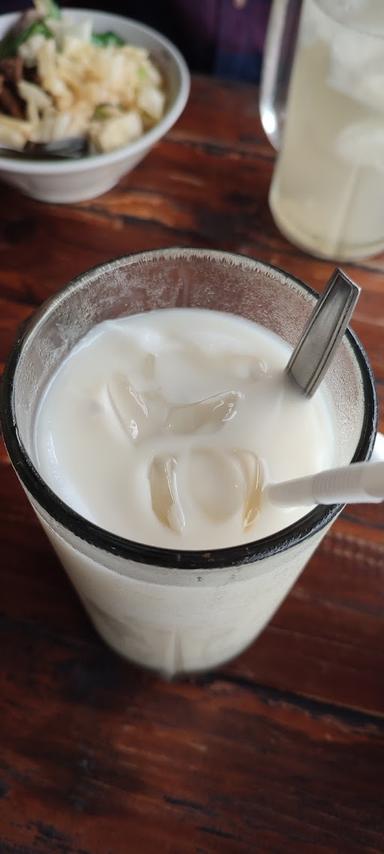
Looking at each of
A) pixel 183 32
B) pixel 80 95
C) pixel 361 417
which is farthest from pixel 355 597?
pixel 183 32

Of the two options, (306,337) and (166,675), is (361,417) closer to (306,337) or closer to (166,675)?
(306,337)

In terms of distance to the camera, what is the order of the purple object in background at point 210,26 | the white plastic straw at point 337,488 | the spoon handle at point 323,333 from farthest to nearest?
1. the purple object in background at point 210,26
2. the spoon handle at point 323,333
3. the white plastic straw at point 337,488

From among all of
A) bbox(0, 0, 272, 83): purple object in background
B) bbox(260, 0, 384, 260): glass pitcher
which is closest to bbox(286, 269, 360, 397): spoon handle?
bbox(260, 0, 384, 260): glass pitcher

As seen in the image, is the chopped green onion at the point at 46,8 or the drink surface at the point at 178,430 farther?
the chopped green onion at the point at 46,8

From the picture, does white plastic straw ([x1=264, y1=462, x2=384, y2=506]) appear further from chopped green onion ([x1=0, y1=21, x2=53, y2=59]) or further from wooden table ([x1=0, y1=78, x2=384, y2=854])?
chopped green onion ([x1=0, y1=21, x2=53, y2=59])

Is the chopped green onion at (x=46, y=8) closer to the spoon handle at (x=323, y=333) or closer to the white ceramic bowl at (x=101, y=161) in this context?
the white ceramic bowl at (x=101, y=161)

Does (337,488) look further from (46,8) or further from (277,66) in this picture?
(46,8)

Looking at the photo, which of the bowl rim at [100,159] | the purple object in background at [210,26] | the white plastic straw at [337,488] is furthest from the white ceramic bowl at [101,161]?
the white plastic straw at [337,488]
